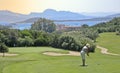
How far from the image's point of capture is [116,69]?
2194 cm

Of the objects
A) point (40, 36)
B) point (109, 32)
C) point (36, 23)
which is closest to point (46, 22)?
point (36, 23)

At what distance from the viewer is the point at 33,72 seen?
70.1 feet

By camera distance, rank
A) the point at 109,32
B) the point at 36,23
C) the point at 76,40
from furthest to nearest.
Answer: the point at 36,23 < the point at 109,32 < the point at 76,40

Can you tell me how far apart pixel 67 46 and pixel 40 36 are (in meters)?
9.82

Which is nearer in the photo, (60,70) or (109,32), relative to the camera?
(60,70)

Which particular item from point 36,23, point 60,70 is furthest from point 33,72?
point 36,23

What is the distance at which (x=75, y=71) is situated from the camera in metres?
21.3

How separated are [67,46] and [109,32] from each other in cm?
6569

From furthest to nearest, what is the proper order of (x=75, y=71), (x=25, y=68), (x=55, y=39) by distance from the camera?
(x=55, y=39), (x=25, y=68), (x=75, y=71)

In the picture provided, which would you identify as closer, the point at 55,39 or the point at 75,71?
the point at 75,71

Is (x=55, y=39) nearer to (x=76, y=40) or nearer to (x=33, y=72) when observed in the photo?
(x=76, y=40)

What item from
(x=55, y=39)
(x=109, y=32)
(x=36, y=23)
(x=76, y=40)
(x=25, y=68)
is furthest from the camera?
(x=36, y=23)

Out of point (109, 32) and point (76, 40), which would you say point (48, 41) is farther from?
point (109, 32)

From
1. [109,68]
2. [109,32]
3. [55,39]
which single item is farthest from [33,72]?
[109,32]
